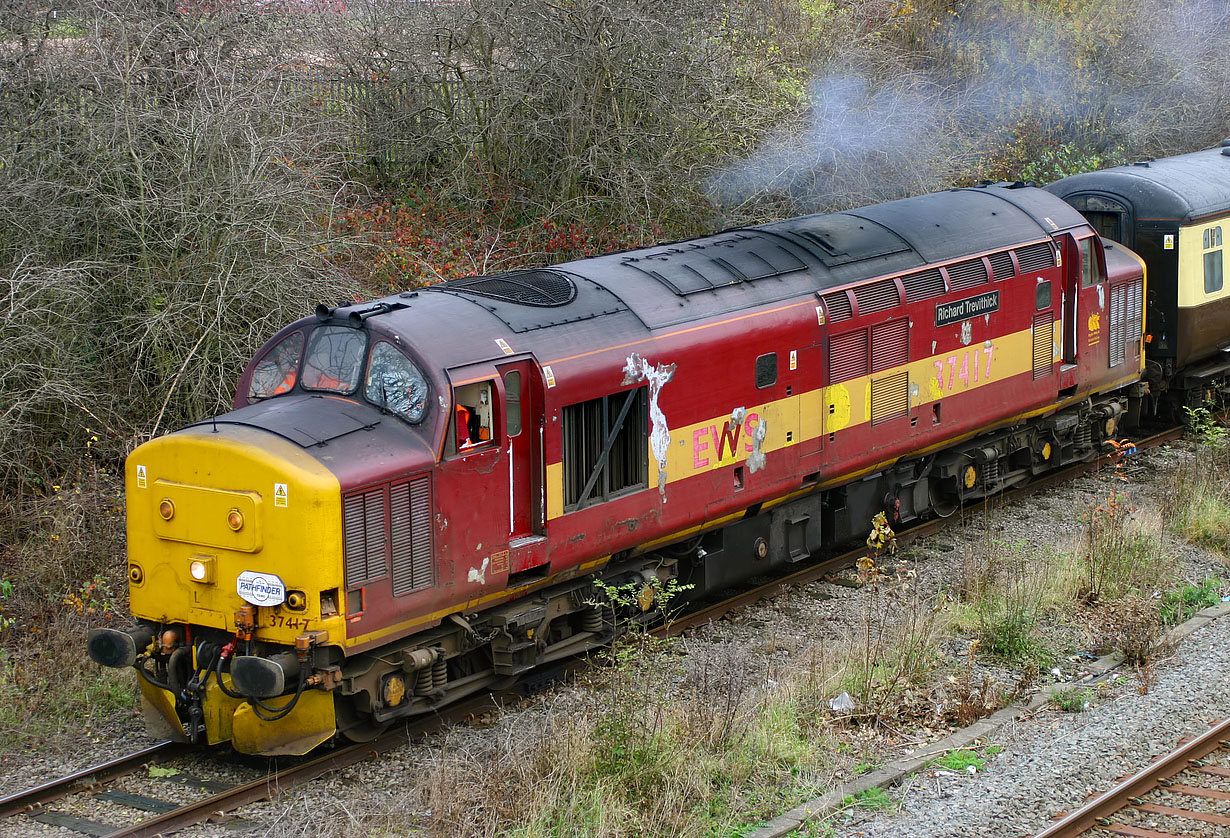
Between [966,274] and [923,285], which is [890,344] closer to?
[923,285]

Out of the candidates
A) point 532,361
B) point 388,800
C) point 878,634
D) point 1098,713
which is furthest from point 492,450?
point 1098,713

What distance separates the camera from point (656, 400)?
1003 centimetres

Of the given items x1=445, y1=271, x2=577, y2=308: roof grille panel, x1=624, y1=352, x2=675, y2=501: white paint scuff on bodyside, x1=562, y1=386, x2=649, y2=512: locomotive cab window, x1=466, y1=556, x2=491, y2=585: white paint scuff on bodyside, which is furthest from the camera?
x1=624, y1=352, x2=675, y2=501: white paint scuff on bodyside

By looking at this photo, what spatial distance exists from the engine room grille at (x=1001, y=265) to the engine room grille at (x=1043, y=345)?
2.40 ft

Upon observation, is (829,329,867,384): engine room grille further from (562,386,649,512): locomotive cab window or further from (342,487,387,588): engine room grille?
(342,487,387,588): engine room grille

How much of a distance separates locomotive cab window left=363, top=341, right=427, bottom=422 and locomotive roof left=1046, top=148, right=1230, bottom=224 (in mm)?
11182

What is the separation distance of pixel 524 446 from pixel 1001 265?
652 cm

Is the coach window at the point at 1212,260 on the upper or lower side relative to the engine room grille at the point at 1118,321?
upper

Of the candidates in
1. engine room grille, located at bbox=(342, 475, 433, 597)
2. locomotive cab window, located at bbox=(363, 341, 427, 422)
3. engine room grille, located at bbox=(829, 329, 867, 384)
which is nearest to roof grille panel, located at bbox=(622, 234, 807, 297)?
engine room grille, located at bbox=(829, 329, 867, 384)

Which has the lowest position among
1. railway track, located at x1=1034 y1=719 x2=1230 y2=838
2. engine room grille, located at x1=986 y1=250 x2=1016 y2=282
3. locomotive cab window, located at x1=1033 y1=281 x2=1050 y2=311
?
railway track, located at x1=1034 y1=719 x2=1230 y2=838

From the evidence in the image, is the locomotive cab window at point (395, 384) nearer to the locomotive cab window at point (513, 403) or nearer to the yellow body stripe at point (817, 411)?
the locomotive cab window at point (513, 403)

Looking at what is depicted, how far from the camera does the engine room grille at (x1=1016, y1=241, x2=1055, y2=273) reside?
13641mm

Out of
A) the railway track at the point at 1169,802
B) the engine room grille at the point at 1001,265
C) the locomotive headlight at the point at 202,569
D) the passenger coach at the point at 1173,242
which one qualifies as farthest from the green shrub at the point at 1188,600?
the locomotive headlight at the point at 202,569

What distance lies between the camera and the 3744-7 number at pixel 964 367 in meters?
12.8
